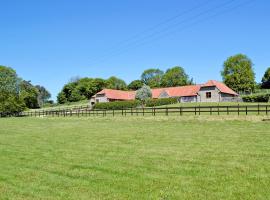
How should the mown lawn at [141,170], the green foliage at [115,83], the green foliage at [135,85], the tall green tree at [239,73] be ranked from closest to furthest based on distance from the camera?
the mown lawn at [141,170] < the tall green tree at [239,73] < the green foliage at [115,83] < the green foliage at [135,85]

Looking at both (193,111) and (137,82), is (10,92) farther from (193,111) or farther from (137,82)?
(137,82)

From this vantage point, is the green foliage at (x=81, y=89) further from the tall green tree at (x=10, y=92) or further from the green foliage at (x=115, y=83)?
the tall green tree at (x=10, y=92)

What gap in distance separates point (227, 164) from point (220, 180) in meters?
2.12

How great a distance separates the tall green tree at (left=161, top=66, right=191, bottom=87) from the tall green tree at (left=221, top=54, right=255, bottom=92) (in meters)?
22.0

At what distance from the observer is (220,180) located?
365 inches

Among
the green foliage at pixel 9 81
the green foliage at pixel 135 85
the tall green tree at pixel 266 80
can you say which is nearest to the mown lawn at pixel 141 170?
the green foliage at pixel 9 81

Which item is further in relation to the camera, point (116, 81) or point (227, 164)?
point (116, 81)

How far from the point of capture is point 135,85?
472 ft

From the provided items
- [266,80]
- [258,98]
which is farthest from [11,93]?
[266,80]

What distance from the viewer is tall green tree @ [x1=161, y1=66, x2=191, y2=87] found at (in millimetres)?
138500

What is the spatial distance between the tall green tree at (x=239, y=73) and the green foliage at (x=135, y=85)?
35.0m

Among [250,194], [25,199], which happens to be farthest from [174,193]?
[25,199]

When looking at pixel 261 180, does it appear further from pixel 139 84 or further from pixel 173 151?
pixel 139 84

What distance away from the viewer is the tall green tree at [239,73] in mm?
114625
